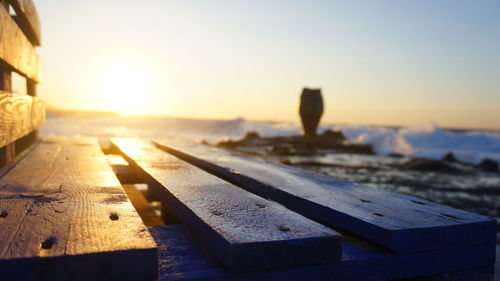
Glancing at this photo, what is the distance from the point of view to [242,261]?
84 cm

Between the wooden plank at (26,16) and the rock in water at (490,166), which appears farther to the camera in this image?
the rock in water at (490,166)

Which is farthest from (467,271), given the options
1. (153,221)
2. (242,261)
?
(153,221)

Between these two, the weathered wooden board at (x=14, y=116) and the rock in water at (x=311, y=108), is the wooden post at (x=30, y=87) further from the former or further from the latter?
the rock in water at (x=311, y=108)

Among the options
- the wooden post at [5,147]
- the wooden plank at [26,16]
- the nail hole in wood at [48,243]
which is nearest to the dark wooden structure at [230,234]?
the nail hole in wood at [48,243]

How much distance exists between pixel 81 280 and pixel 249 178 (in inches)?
40.9

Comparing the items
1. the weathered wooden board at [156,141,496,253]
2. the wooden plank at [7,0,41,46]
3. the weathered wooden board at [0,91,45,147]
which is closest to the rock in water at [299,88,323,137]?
the wooden plank at [7,0,41,46]

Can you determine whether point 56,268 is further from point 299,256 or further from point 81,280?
point 299,256

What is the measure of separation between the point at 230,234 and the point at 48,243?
410 mm

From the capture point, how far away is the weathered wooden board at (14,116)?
1.81m

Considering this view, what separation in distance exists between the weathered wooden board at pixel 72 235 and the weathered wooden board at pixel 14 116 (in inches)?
21.6

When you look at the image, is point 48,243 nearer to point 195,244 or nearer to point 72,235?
point 72,235

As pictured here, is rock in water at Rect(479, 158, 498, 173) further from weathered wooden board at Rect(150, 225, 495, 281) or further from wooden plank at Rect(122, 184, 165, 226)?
weathered wooden board at Rect(150, 225, 495, 281)

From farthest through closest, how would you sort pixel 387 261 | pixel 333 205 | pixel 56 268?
pixel 333 205 → pixel 387 261 → pixel 56 268

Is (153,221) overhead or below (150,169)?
below
